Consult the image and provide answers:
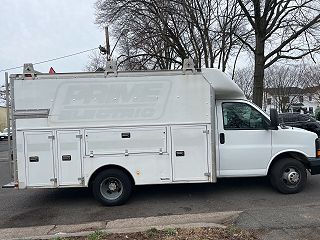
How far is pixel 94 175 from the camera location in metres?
6.80

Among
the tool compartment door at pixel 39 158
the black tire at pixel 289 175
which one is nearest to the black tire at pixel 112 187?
the tool compartment door at pixel 39 158

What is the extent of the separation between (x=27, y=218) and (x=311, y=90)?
181 feet

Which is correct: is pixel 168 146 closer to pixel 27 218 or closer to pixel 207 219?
pixel 207 219

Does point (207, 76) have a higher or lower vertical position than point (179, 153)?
higher

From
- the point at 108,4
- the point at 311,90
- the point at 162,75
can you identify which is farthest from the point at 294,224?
the point at 311,90

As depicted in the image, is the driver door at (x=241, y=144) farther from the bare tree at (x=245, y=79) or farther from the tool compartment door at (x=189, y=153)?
the bare tree at (x=245, y=79)

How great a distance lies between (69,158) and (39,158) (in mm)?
598

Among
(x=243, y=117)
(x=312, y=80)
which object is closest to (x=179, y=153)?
(x=243, y=117)

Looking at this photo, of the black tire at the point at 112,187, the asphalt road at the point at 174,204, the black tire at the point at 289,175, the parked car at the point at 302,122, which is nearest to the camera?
the asphalt road at the point at 174,204

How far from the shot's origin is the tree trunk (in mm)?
18766

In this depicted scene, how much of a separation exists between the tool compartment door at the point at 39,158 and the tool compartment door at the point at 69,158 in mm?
179

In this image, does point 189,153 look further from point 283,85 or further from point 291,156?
point 283,85

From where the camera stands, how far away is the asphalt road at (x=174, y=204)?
5715 mm

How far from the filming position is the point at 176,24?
22688 millimetres
